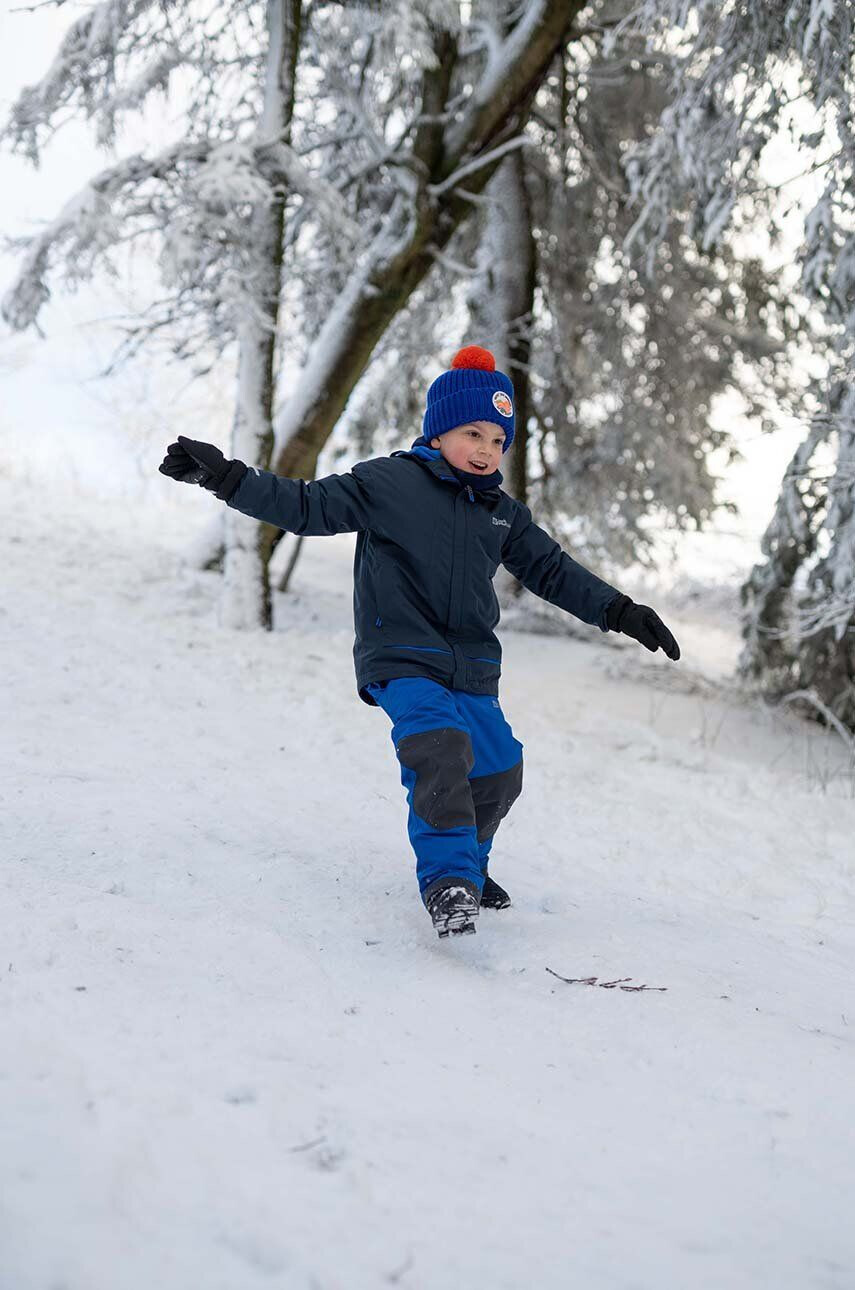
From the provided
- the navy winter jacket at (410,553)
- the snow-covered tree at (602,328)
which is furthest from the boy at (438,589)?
the snow-covered tree at (602,328)

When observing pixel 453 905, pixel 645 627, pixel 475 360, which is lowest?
pixel 453 905

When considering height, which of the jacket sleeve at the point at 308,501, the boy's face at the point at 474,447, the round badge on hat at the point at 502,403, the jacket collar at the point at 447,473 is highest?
the round badge on hat at the point at 502,403

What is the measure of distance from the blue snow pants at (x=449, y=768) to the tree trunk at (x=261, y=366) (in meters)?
4.68

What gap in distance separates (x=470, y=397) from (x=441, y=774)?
1.17 m

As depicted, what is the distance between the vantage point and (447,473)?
9.98 feet

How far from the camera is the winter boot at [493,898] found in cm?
318

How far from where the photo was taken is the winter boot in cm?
318

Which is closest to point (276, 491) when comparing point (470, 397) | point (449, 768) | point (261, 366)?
point (470, 397)

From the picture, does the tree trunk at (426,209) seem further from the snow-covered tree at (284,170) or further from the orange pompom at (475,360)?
the orange pompom at (475,360)

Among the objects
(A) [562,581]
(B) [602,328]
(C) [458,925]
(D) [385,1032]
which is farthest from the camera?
(B) [602,328]

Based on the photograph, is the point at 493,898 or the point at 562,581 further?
the point at 562,581

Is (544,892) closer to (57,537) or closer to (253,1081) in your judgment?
(253,1081)

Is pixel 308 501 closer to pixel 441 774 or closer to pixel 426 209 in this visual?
pixel 441 774

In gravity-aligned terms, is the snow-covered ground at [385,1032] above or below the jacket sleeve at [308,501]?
below
